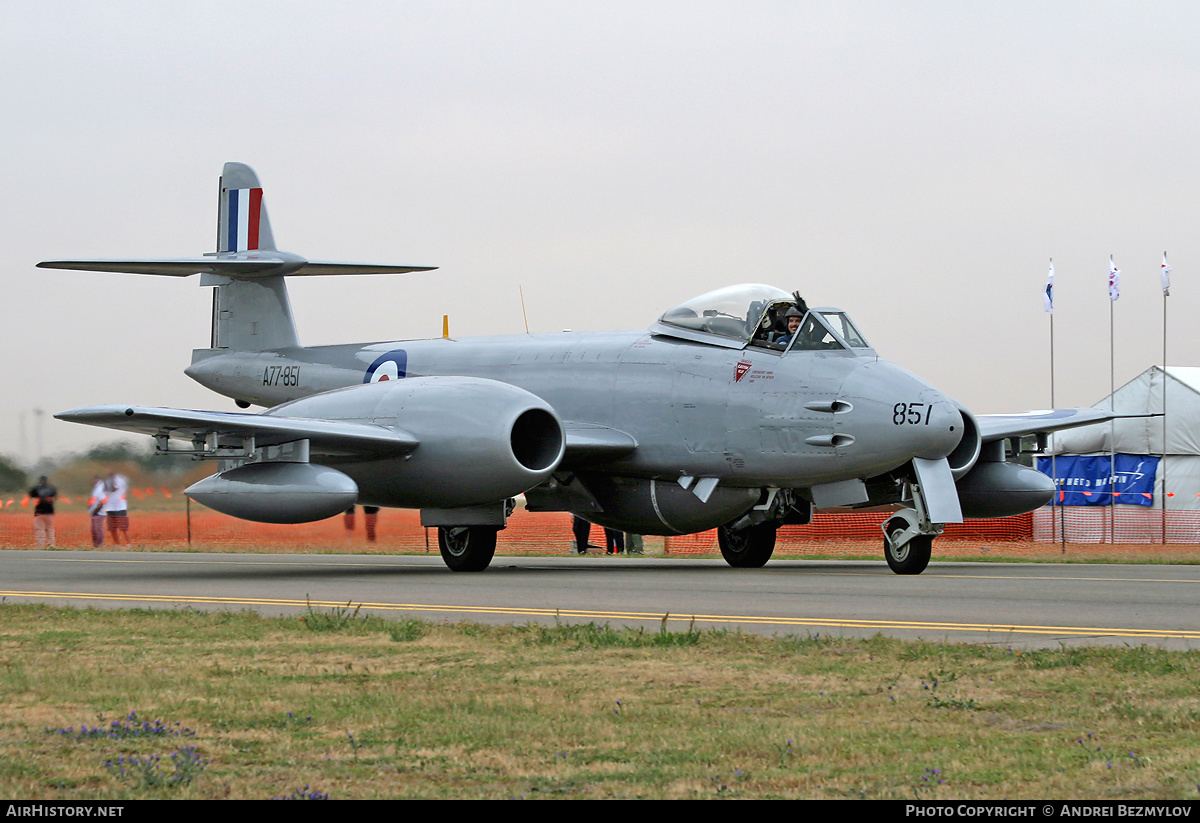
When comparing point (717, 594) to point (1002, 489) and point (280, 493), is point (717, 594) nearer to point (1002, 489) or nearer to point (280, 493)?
point (280, 493)

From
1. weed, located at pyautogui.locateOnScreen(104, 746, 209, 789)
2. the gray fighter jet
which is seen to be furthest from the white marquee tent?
weed, located at pyautogui.locateOnScreen(104, 746, 209, 789)

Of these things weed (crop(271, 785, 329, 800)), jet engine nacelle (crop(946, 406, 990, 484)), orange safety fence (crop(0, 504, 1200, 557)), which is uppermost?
jet engine nacelle (crop(946, 406, 990, 484))

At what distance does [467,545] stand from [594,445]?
211cm

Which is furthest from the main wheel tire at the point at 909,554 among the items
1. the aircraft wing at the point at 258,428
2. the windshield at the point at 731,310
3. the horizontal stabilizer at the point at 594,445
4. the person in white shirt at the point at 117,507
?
the person in white shirt at the point at 117,507

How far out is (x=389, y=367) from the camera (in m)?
22.4

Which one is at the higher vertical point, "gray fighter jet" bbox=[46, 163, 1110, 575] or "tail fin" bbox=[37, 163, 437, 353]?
"tail fin" bbox=[37, 163, 437, 353]

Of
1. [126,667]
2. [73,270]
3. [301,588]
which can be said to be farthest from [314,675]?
[73,270]

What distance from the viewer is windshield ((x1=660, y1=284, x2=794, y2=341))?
18188 millimetres

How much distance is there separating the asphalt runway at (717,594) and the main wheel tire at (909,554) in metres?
0.21

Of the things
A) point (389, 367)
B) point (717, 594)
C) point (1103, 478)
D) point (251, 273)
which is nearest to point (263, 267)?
point (251, 273)

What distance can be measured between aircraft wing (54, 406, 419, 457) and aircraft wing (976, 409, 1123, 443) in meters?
7.48

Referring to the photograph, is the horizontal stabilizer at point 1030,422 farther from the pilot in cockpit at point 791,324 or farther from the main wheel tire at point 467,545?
the main wheel tire at point 467,545

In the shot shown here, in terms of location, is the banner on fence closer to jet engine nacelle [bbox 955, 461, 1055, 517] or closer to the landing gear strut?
jet engine nacelle [bbox 955, 461, 1055, 517]

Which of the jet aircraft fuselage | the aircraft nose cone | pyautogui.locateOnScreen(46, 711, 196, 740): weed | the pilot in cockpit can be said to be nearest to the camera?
pyautogui.locateOnScreen(46, 711, 196, 740): weed
